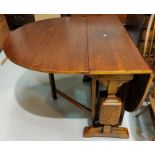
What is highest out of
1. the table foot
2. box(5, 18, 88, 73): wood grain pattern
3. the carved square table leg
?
box(5, 18, 88, 73): wood grain pattern

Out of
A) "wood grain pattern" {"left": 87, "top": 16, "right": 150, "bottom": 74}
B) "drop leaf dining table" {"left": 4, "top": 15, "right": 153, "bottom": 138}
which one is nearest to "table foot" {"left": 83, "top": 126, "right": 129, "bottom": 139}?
"drop leaf dining table" {"left": 4, "top": 15, "right": 153, "bottom": 138}

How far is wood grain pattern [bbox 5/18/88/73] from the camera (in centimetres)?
93

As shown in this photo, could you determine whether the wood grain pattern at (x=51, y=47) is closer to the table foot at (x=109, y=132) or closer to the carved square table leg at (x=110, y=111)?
the carved square table leg at (x=110, y=111)

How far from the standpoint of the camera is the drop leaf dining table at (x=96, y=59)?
913mm

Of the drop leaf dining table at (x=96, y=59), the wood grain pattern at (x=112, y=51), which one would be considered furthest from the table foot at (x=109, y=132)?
the wood grain pattern at (x=112, y=51)

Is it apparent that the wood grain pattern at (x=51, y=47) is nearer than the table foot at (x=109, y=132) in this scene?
Yes

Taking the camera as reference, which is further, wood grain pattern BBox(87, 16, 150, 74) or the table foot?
the table foot

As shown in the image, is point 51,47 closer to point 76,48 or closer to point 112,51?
point 76,48

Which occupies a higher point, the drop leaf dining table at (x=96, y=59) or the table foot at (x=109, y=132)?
the drop leaf dining table at (x=96, y=59)

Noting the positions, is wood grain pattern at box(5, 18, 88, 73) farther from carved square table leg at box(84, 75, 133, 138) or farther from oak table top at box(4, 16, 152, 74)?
carved square table leg at box(84, 75, 133, 138)

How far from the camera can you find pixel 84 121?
5.08 ft

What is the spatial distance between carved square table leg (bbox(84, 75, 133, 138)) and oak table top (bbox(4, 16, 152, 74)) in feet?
0.31

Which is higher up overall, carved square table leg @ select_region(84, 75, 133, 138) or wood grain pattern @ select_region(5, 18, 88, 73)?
wood grain pattern @ select_region(5, 18, 88, 73)
